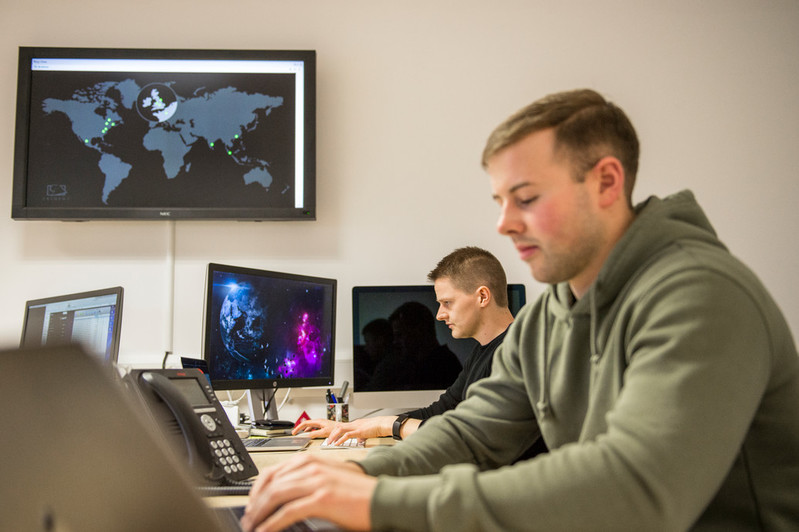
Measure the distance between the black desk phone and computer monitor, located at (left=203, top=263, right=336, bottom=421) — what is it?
786 millimetres

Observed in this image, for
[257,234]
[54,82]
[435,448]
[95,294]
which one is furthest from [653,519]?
[54,82]

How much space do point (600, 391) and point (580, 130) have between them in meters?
0.40

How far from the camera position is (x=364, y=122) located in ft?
10.0

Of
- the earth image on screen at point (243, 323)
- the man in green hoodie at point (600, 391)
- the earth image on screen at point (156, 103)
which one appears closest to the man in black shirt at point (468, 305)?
the earth image on screen at point (243, 323)

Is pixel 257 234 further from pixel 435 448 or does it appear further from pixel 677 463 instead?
pixel 677 463

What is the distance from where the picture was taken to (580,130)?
1.07 metres

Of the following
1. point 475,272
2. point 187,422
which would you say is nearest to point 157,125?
point 475,272

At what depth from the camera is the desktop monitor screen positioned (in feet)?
7.37

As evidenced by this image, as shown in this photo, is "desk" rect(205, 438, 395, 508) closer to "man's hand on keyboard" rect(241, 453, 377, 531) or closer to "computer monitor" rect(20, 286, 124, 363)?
"computer monitor" rect(20, 286, 124, 363)

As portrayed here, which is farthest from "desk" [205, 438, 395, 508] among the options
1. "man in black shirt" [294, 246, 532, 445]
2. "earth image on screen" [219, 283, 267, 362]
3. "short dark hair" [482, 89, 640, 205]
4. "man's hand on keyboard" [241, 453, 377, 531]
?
"short dark hair" [482, 89, 640, 205]

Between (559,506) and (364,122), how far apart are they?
8.23ft

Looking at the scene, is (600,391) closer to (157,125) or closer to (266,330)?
(266,330)

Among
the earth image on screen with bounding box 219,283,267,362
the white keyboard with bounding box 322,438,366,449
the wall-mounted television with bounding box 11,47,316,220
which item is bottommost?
the white keyboard with bounding box 322,438,366,449

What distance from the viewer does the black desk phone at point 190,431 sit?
53.7 inches
